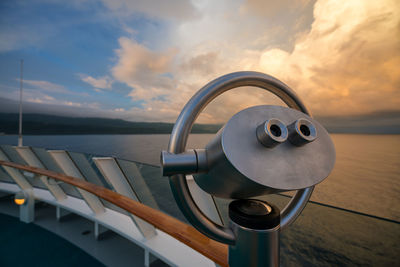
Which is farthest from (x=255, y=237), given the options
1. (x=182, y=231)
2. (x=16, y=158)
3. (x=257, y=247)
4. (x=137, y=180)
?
(x=16, y=158)

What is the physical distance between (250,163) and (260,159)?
17mm

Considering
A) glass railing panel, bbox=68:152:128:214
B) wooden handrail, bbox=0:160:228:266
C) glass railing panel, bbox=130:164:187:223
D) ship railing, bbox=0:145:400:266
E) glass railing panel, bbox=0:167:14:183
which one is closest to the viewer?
wooden handrail, bbox=0:160:228:266

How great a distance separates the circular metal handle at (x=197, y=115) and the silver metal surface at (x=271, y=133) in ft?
0.37

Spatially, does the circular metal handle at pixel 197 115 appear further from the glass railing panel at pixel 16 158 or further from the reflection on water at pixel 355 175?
the reflection on water at pixel 355 175

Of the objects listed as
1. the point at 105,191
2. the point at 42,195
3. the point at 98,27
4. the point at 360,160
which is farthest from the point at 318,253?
the point at 360,160

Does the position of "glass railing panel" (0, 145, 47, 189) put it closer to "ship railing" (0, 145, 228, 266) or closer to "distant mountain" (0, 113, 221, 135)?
"ship railing" (0, 145, 228, 266)

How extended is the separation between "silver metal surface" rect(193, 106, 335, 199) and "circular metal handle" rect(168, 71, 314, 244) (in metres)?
0.05

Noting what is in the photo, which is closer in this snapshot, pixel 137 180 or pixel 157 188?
pixel 157 188

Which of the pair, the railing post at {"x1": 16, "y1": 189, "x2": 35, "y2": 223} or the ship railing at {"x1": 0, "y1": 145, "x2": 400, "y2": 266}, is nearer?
the ship railing at {"x1": 0, "y1": 145, "x2": 400, "y2": 266}

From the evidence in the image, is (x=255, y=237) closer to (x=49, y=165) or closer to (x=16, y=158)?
(x=49, y=165)

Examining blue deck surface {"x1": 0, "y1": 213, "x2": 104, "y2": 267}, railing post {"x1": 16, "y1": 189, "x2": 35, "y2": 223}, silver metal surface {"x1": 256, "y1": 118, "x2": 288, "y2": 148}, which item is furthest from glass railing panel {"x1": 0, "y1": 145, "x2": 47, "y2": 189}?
silver metal surface {"x1": 256, "y1": 118, "x2": 288, "y2": 148}

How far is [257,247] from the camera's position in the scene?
296 millimetres

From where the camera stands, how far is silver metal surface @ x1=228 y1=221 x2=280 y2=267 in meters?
0.30

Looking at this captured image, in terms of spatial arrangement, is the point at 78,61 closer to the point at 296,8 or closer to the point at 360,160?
the point at 296,8
